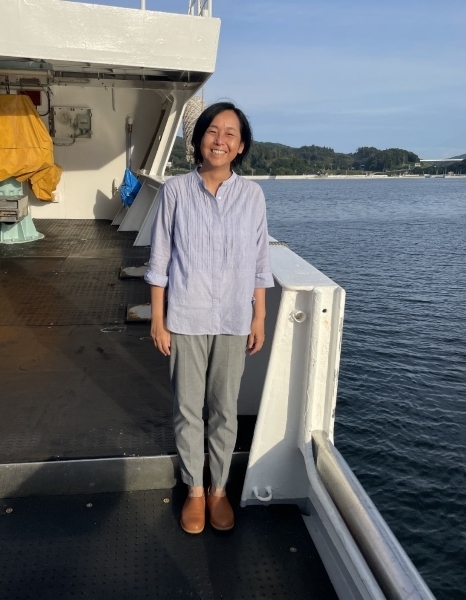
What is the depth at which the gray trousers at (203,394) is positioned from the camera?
2.29 m

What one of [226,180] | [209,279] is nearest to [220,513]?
[209,279]

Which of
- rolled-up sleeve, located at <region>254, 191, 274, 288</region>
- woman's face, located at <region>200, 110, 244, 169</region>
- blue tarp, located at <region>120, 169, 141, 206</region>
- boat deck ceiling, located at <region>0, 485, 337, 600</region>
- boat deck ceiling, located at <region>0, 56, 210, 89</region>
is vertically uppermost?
boat deck ceiling, located at <region>0, 56, 210, 89</region>

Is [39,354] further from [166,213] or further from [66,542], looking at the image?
[166,213]

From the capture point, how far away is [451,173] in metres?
156

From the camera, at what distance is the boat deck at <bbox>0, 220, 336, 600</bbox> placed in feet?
6.84

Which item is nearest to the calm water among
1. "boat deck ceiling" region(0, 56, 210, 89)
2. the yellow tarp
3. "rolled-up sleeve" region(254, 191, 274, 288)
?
"rolled-up sleeve" region(254, 191, 274, 288)

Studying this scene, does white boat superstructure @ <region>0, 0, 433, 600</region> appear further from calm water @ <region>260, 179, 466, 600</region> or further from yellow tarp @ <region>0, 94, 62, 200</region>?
calm water @ <region>260, 179, 466, 600</region>

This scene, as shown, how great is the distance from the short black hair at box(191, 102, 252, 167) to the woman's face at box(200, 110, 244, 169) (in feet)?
0.06

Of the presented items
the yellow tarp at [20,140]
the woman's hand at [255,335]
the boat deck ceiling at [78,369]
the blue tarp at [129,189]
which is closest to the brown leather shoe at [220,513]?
the boat deck ceiling at [78,369]

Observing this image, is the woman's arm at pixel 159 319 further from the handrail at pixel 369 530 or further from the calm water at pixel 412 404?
the calm water at pixel 412 404

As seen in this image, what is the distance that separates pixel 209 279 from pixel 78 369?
1.91 m

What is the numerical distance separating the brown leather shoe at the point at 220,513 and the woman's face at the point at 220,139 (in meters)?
1.39

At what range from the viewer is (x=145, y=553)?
2.21m

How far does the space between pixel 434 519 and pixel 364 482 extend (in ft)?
2.88
